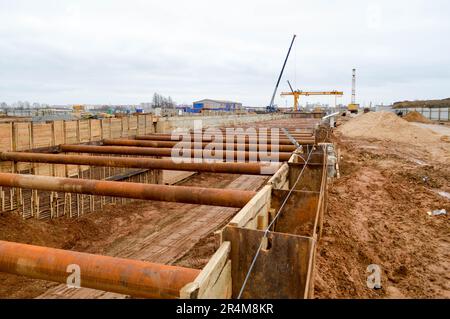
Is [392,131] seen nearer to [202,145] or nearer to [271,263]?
[202,145]

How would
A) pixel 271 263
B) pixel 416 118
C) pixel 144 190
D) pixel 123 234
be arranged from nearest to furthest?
pixel 271 263
pixel 144 190
pixel 123 234
pixel 416 118

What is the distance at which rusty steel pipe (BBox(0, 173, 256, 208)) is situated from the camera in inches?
226

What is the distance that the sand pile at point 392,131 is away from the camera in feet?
113

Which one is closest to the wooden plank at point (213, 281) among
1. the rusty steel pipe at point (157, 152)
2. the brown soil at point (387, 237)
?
the brown soil at point (387, 237)

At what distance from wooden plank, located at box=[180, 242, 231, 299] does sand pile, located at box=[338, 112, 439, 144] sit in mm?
34357

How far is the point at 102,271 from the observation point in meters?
3.47

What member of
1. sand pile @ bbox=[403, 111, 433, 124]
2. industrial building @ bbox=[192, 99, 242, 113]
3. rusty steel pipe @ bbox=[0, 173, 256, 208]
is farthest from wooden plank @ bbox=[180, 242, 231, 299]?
industrial building @ bbox=[192, 99, 242, 113]

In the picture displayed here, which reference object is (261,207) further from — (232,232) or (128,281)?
(128,281)

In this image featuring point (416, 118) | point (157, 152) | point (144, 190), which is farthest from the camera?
point (416, 118)

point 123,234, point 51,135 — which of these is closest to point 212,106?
point 123,234

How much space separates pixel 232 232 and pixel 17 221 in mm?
10647

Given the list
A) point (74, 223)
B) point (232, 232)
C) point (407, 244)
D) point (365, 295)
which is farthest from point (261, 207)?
point (74, 223)

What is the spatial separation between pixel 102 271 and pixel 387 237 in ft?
25.9
